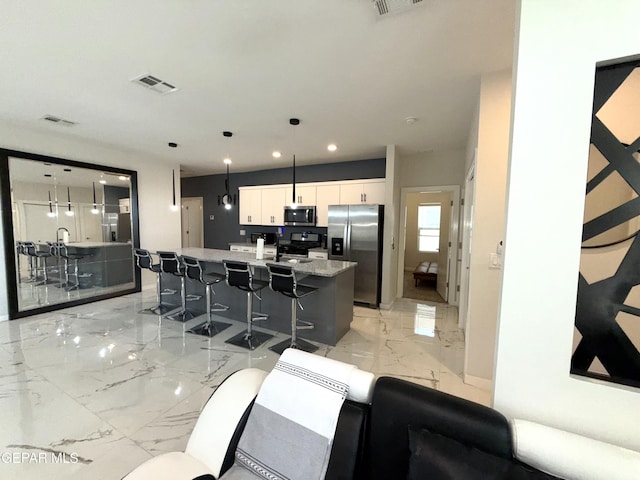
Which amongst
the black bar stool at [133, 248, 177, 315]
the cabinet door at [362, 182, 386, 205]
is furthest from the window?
the black bar stool at [133, 248, 177, 315]

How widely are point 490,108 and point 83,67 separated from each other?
11.8 ft

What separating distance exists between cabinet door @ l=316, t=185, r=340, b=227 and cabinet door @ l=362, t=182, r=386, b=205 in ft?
1.95

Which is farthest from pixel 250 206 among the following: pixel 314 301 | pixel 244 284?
pixel 314 301

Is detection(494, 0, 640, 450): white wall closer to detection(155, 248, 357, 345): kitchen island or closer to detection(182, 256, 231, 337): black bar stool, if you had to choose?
detection(155, 248, 357, 345): kitchen island

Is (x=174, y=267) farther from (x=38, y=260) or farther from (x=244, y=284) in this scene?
(x=38, y=260)

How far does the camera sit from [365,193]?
5195 millimetres

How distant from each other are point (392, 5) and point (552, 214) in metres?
1.49

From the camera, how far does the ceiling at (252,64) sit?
1691 millimetres

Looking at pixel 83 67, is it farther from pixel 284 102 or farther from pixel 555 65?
pixel 555 65

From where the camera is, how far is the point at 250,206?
21.7 ft

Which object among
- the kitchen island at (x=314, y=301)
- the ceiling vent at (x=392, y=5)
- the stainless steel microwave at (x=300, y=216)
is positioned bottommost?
the kitchen island at (x=314, y=301)

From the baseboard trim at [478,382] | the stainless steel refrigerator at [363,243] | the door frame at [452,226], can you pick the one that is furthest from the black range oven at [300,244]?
the baseboard trim at [478,382]

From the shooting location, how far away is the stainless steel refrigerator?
4.73 metres

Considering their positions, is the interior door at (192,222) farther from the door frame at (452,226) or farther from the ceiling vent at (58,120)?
the door frame at (452,226)
